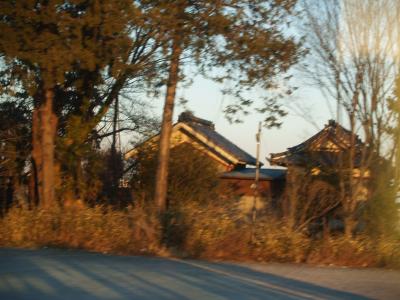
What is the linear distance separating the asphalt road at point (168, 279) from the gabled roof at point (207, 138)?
44.8 ft

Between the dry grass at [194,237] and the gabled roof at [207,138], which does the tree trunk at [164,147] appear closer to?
the dry grass at [194,237]

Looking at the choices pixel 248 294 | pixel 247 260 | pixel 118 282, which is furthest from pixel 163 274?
pixel 247 260

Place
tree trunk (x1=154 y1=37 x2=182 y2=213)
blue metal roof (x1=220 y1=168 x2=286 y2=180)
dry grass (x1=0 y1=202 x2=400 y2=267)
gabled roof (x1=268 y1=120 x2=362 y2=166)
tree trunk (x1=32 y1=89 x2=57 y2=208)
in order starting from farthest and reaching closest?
blue metal roof (x1=220 y1=168 x2=286 y2=180)
tree trunk (x1=32 y1=89 x2=57 y2=208)
tree trunk (x1=154 y1=37 x2=182 y2=213)
gabled roof (x1=268 y1=120 x2=362 y2=166)
dry grass (x1=0 y1=202 x2=400 y2=267)

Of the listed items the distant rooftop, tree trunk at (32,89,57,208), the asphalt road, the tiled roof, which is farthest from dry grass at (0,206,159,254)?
the tiled roof

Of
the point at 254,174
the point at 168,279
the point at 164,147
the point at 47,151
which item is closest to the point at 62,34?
the point at 164,147

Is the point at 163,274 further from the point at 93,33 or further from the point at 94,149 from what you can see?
the point at 94,149

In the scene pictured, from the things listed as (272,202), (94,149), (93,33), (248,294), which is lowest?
(248,294)

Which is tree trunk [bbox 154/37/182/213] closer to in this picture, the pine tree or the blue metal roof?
the pine tree

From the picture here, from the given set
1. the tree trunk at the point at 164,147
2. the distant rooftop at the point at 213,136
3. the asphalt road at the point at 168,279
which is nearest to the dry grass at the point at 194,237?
the asphalt road at the point at 168,279

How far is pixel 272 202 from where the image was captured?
61.5 feet

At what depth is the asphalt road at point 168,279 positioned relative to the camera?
10.8 meters

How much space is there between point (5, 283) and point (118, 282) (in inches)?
73.3

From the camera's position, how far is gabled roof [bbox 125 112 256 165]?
29719mm

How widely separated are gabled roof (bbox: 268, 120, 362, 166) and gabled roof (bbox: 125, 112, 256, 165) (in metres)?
8.03
